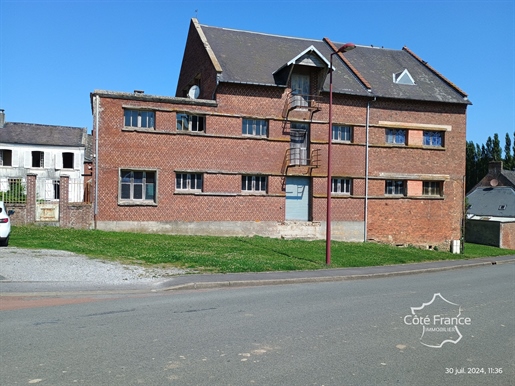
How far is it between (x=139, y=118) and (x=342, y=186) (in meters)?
12.6

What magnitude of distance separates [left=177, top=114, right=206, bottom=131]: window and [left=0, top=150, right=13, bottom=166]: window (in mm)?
30014

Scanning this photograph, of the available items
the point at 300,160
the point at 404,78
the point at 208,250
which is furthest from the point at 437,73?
the point at 208,250

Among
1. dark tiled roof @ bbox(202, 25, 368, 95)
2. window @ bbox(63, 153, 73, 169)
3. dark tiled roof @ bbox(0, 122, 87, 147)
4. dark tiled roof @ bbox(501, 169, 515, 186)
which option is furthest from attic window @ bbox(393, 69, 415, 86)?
window @ bbox(63, 153, 73, 169)

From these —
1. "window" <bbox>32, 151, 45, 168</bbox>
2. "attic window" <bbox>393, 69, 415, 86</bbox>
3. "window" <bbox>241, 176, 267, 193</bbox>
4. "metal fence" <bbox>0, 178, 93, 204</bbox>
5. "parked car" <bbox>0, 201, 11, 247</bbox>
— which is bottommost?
"parked car" <bbox>0, 201, 11, 247</bbox>

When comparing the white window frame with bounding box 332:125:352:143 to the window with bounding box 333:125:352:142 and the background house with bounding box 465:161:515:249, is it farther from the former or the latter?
the background house with bounding box 465:161:515:249

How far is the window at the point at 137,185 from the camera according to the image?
25.7 meters

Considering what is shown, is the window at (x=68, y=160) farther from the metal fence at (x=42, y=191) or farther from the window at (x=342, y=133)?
the window at (x=342, y=133)

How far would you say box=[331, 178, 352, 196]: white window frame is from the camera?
29.8m

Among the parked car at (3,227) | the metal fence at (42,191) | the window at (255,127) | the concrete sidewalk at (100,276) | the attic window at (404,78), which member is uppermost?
the attic window at (404,78)

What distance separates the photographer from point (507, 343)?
7547mm

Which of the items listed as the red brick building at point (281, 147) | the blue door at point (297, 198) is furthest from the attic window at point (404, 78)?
the blue door at point (297, 198)

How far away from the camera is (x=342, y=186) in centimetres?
3002

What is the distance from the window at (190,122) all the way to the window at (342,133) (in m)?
8.18

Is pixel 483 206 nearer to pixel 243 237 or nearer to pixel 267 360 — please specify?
pixel 243 237
